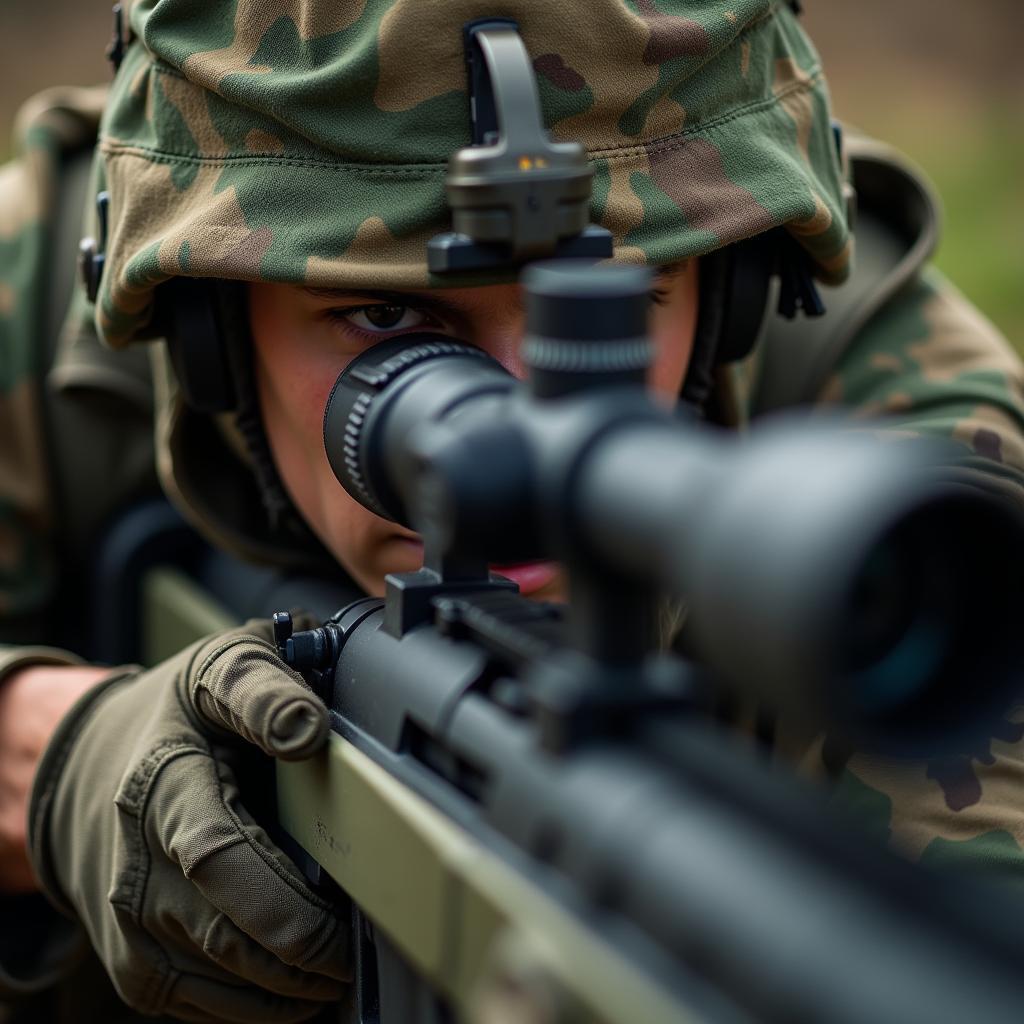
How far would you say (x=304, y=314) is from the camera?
1.58 meters

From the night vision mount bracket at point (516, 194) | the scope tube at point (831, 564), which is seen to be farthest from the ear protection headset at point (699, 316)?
the scope tube at point (831, 564)

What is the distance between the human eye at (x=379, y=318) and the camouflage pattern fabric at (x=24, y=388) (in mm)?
911

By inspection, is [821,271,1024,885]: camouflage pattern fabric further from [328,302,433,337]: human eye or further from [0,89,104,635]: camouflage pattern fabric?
[0,89,104,635]: camouflage pattern fabric

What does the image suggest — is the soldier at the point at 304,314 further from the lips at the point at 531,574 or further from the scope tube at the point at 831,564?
the scope tube at the point at 831,564

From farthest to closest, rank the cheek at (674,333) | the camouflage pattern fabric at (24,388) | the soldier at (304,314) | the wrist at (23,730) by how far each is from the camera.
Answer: the camouflage pattern fabric at (24,388) < the wrist at (23,730) < the cheek at (674,333) < the soldier at (304,314)

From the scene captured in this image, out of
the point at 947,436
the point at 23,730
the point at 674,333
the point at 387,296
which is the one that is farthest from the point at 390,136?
the point at 23,730

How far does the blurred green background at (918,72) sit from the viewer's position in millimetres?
6465

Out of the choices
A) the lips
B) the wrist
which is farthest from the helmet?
the wrist

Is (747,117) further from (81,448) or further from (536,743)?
(81,448)

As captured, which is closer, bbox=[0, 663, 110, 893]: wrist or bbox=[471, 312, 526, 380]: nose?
bbox=[471, 312, 526, 380]: nose

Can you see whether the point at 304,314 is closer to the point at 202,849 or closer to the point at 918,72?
the point at 202,849

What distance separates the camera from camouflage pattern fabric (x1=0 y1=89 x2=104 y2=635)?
2271 millimetres

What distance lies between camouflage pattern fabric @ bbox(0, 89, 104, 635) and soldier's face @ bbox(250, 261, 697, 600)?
2.21 feet

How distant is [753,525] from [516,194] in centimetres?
60
